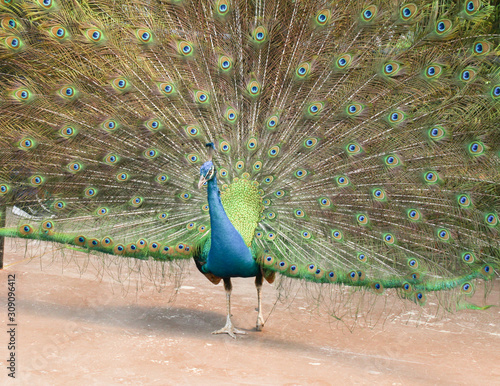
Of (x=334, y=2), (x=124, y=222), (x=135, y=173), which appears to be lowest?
(x=124, y=222)

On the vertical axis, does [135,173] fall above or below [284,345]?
above

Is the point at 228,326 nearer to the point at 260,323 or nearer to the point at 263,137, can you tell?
the point at 260,323

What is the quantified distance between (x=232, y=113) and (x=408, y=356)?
2522mm

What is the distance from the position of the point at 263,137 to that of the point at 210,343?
1808 mm

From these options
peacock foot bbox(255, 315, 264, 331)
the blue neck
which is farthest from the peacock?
peacock foot bbox(255, 315, 264, 331)

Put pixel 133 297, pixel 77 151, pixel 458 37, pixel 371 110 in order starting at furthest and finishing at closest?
pixel 133 297 → pixel 77 151 → pixel 371 110 → pixel 458 37

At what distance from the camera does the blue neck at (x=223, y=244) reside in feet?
14.1

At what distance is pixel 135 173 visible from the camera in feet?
→ 15.4

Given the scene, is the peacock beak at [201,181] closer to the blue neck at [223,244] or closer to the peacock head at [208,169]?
the peacock head at [208,169]

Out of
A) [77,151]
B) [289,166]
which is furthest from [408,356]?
[77,151]

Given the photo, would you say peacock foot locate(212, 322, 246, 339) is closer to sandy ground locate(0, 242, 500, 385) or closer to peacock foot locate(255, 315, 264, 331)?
sandy ground locate(0, 242, 500, 385)

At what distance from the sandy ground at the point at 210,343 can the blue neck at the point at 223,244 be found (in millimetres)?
701

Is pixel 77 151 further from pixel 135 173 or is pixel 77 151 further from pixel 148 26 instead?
pixel 148 26

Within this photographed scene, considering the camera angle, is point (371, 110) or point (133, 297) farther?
point (133, 297)
